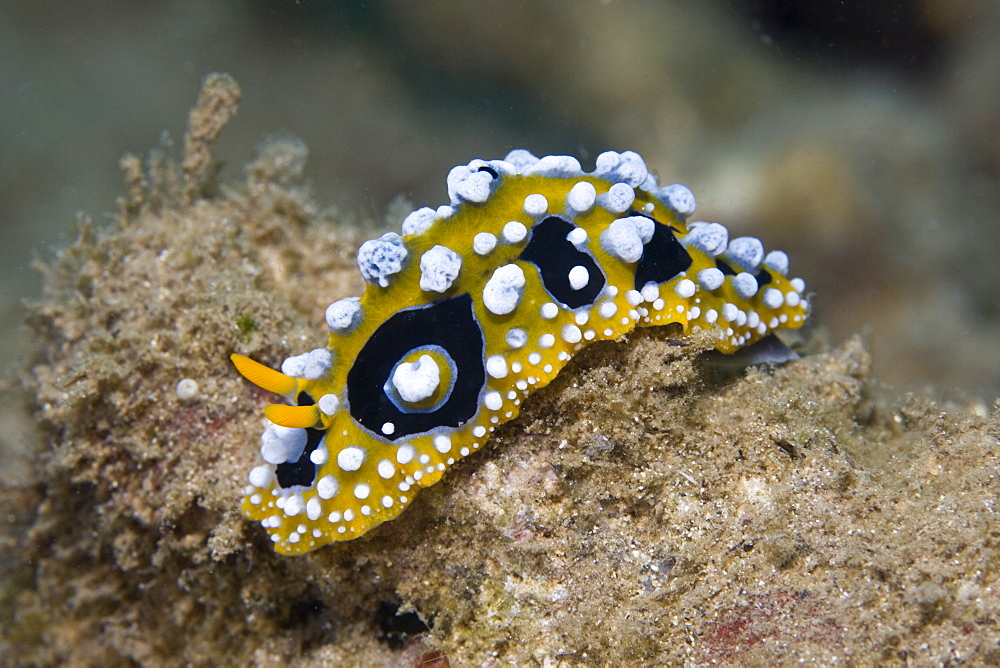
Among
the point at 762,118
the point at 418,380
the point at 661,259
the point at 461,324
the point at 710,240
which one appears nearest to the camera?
the point at 418,380

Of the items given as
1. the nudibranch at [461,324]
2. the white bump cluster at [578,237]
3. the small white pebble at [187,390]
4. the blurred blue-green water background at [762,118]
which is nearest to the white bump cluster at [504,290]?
the nudibranch at [461,324]

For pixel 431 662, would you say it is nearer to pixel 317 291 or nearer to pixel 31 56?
pixel 317 291

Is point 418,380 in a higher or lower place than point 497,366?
A: lower

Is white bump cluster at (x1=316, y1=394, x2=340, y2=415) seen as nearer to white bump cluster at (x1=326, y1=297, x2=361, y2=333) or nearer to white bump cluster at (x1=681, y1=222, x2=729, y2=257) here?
white bump cluster at (x1=326, y1=297, x2=361, y2=333)

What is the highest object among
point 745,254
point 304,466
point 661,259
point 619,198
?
point 745,254

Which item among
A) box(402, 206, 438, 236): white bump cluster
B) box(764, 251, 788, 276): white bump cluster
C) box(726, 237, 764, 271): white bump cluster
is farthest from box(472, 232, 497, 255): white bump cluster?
box(764, 251, 788, 276): white bump cluster

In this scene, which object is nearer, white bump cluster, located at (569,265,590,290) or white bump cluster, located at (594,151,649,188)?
white bump cluster, located at (569,265,590,290)

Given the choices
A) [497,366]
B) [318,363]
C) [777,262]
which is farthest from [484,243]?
[777,262]

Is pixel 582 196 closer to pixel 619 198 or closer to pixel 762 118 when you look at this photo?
pixel 619 198
